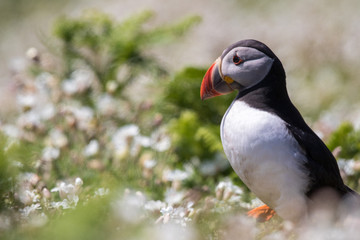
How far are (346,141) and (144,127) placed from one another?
5.59 feet

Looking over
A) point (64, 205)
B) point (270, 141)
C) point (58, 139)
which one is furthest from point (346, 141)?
point (64, 205)

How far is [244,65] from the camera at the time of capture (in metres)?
2.36

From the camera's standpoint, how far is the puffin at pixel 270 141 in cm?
220

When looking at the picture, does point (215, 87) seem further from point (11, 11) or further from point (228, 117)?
point (11, 11)

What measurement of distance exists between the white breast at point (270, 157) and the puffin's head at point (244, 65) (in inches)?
5.9

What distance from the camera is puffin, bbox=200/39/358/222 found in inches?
86.7

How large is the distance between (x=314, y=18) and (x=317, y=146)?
554cm

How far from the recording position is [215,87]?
98.0 inches

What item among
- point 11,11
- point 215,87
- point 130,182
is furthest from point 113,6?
point 215,87

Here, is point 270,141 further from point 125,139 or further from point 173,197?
point 125,139

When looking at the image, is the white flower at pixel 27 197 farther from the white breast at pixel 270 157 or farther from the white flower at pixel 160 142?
the white flower at pixel 160 142

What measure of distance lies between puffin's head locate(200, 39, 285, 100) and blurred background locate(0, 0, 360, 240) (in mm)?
672

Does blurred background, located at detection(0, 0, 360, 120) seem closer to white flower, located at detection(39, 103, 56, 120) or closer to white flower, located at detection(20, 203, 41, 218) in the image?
white flower, located at detection(39, 103, 56, 120)

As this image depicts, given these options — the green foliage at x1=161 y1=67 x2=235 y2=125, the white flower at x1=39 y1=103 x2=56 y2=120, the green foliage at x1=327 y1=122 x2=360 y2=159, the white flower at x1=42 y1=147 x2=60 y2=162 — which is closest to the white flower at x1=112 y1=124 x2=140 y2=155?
the white flower at x1=42 y1=147 x2=60 y2=162
